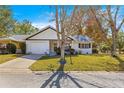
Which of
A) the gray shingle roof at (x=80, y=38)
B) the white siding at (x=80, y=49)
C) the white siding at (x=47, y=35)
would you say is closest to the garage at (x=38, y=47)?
the white siding at (x=47, y=35)

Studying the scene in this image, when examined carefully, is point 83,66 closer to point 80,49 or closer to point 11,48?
point 80,49

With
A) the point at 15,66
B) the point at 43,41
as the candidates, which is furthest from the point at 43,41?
the point at 15,66

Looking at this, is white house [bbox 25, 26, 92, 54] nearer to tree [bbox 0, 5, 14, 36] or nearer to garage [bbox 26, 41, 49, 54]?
garage [bbox 26, 41, 49, 54]

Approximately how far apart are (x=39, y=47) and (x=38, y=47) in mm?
115

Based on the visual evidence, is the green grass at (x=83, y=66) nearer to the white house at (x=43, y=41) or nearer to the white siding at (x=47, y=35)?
the white house at (x=43, y=41)

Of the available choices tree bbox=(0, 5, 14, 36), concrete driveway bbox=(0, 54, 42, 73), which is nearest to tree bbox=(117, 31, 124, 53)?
tree bbox=(0, 5, 14, 36)

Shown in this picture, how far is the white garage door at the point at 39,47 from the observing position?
1070 inches

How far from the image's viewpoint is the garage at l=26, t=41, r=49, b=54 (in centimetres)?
2719

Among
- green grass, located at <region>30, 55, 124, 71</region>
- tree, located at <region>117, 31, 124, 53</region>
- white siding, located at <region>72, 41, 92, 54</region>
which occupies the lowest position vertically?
green grass, located at <region>30, 55, 124, 71</region>

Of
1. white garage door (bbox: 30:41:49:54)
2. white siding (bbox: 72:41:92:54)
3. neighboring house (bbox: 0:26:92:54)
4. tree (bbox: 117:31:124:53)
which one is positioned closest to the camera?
white garage door (bbox: 30:41:49:54)

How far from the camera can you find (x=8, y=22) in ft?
85.8

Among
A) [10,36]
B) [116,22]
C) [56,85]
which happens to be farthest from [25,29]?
[56,85]

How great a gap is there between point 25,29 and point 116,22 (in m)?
30.0
